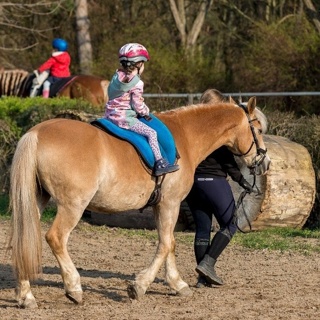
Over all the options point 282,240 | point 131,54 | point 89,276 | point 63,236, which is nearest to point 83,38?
point 282,240

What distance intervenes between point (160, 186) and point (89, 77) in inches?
480

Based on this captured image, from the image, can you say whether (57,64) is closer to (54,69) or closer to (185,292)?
(54,69)

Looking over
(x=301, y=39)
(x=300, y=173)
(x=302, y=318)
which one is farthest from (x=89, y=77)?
(x=302, y=318)

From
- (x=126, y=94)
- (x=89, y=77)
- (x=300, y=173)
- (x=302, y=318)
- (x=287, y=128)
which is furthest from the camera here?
(x=89, y=77)

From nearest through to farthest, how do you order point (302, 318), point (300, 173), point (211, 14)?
point (302, 318) → point (300, 173) → point (211, 14)

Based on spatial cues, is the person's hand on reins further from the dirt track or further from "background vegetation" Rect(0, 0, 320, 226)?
"background vegetation" Rect(0, 0, 320, 226)

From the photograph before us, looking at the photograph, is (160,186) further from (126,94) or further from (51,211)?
(51,211)

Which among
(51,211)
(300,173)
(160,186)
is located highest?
(160,186)

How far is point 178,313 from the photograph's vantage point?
7.01 metres

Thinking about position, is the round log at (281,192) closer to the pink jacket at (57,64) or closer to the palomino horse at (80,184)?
the palomino horse at (80,184)

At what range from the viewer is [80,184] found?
6.98 metres

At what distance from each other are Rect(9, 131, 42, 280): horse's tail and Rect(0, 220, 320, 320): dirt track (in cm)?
38

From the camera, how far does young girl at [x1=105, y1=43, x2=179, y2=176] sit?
7.44 meters

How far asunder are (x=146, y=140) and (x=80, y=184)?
2.50ft
